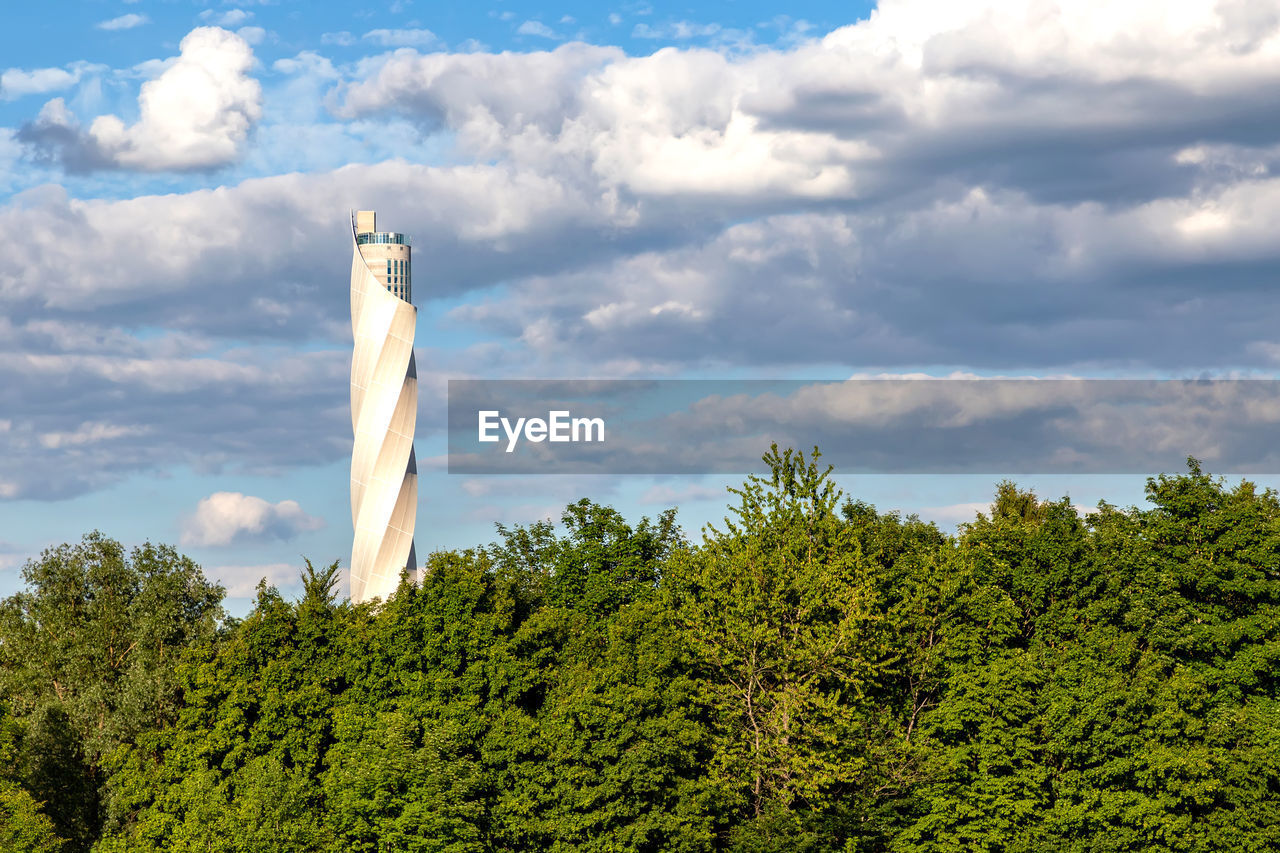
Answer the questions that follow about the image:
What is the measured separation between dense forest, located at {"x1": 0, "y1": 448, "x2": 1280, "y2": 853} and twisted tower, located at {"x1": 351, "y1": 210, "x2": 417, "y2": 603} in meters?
21.1

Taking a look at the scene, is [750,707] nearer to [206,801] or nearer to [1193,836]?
[1193,836]

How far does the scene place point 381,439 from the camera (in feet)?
294

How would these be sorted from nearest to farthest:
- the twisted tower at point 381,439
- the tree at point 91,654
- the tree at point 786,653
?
the tree at point 786,653, the tree at point 91,654, the twisted tower at point 381,439

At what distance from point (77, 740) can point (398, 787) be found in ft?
65.9

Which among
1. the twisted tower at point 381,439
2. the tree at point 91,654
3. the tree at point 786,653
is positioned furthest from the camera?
the twisted tower at point 381,439

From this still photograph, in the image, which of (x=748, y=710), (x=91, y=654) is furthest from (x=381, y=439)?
(x=748, y=710)

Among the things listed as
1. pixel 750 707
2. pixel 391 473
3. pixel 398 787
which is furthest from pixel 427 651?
pixel 391 473

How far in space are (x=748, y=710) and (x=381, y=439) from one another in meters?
40.8

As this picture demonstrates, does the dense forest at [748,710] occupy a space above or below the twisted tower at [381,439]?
below

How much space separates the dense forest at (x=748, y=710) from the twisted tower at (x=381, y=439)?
21.1 meters

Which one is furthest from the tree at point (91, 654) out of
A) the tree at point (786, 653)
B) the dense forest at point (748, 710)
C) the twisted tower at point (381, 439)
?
Answer: the tree at point (786, 653)

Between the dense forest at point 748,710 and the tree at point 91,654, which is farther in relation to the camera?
the tree at point 91,654

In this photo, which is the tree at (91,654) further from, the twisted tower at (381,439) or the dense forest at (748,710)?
the twisted tower at (381,439)

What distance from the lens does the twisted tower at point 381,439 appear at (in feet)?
293
